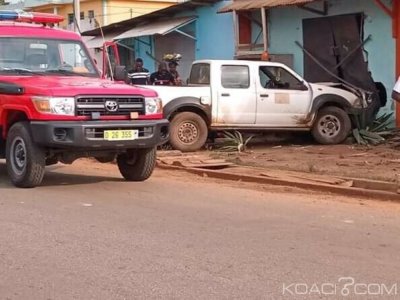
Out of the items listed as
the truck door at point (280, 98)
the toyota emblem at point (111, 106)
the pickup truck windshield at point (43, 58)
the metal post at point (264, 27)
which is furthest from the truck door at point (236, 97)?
the toyota emblem at point (111, 106)

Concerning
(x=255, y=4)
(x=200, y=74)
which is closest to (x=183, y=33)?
(x=255, y=4)

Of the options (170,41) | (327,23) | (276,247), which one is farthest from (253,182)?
(170,41)

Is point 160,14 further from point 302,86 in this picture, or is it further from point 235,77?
point 302,86

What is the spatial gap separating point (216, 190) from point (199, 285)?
15.3 ft

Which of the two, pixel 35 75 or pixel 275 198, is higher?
pixel 35 75

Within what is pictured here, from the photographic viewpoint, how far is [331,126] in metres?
14.6

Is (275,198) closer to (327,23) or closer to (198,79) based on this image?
(198,79)

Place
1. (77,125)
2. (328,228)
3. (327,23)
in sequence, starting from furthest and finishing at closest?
(327,23) < (77,125) < (328,228)

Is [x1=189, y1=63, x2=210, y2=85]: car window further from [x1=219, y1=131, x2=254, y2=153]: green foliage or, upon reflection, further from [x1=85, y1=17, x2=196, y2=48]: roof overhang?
[x1=85, y1=17, x2=196, y2=48]: roof overhang

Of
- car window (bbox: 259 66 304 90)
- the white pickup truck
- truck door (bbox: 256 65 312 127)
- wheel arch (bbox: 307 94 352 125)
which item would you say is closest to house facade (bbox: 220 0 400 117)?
wheel arch (bbox: 307 94 352 125)

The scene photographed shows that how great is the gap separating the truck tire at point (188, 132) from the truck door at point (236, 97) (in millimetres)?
411

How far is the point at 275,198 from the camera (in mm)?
9156

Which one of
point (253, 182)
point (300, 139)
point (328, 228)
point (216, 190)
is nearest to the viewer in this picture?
point (328, 228)

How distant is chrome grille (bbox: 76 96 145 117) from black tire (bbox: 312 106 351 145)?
19.5 ft
